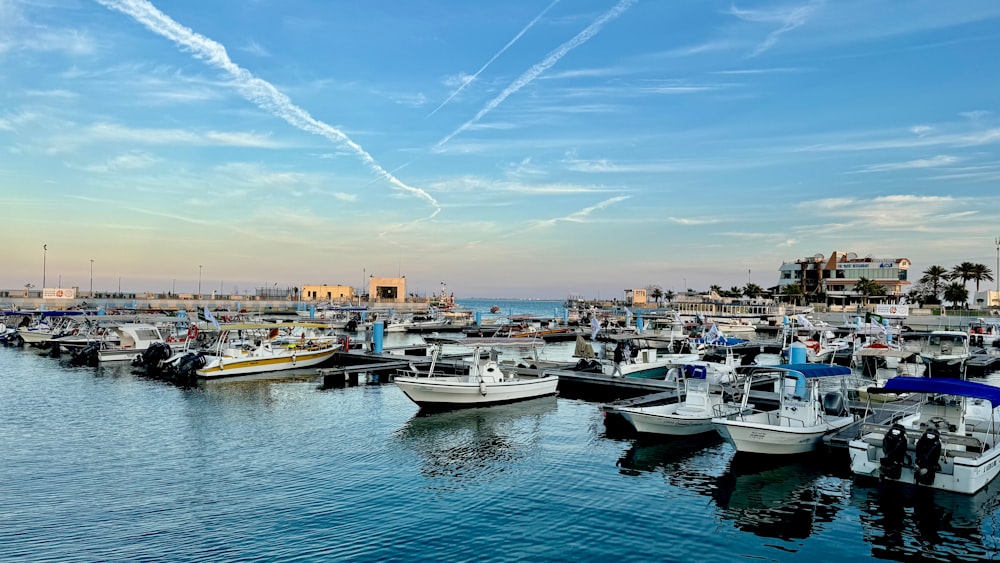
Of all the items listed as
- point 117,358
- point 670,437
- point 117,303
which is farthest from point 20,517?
point 117,303

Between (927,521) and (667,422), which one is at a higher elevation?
(667,422)

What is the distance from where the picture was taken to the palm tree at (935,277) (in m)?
132

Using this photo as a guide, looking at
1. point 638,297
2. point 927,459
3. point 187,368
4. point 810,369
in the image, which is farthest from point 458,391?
point 638,297

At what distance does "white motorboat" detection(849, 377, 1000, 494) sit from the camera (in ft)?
55.8

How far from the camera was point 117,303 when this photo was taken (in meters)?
122

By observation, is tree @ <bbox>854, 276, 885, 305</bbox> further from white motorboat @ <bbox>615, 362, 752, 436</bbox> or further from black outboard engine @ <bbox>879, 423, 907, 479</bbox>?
black outboard engine @ <bbox>879, 423, 907, 479</bbox>

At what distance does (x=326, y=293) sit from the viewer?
149750mm

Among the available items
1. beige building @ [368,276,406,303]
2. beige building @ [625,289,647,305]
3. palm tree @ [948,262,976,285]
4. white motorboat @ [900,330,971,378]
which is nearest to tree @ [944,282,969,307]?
palm tree @ [948,262,976,285]

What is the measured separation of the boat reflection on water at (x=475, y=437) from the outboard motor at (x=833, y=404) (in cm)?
1110

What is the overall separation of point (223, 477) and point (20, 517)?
16.0 ft

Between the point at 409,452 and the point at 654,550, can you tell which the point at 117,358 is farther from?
the point at 654,550

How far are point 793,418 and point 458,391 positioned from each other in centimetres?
1500

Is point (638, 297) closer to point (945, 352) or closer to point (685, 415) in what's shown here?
point (945, 352)

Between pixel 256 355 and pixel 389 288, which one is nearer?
pixel 256 355
